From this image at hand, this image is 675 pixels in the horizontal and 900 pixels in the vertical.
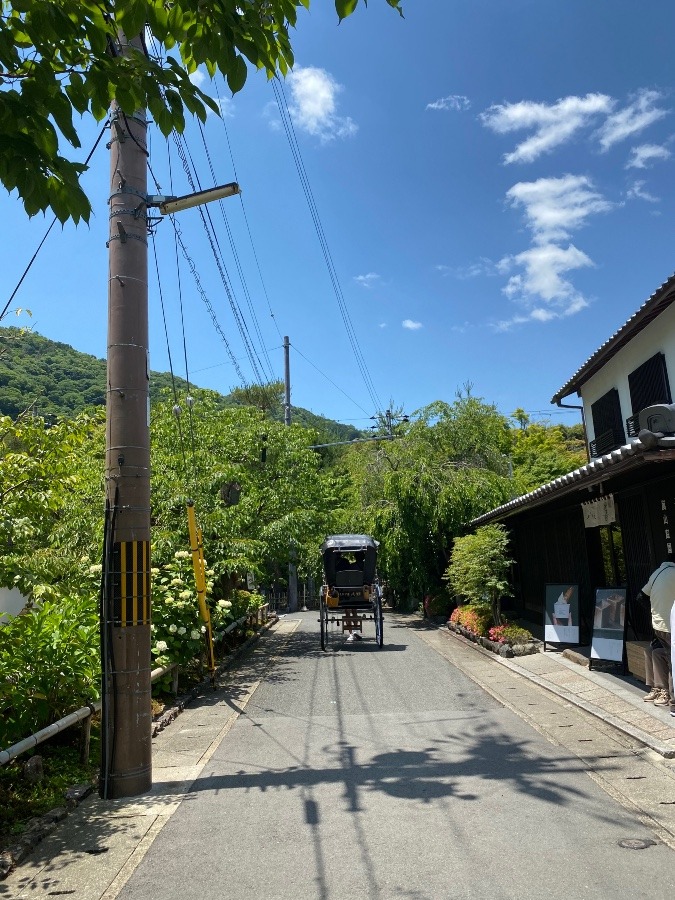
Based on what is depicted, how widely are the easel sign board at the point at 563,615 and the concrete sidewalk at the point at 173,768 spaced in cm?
39

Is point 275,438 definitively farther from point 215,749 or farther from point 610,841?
point 610,841

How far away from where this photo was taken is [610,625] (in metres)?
10.3

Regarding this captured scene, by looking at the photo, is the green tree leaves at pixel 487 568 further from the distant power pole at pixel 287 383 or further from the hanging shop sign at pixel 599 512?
the distant power pole at pixel 287 383

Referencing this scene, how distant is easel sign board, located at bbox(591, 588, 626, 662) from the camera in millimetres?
10031

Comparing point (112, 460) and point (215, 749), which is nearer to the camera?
point (112, 460)

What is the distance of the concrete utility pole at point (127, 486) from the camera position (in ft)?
19.4

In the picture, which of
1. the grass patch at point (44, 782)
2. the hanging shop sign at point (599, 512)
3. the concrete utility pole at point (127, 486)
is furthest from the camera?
the hanging shop sign at point (599, 512)

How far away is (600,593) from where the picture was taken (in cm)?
1089

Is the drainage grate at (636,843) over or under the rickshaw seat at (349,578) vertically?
under

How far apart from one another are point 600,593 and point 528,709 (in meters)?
3.05

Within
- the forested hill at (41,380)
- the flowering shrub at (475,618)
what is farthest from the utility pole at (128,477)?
the flowering shrub at (475,618)

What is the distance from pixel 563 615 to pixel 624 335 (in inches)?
238

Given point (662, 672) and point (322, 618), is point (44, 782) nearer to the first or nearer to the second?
point (662, 672)

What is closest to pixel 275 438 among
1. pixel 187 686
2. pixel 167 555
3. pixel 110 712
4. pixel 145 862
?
pixel 167 555
